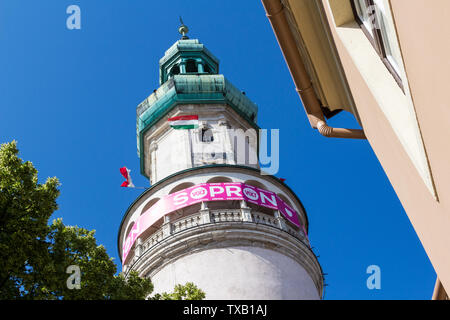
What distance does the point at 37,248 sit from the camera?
1182 centimetres

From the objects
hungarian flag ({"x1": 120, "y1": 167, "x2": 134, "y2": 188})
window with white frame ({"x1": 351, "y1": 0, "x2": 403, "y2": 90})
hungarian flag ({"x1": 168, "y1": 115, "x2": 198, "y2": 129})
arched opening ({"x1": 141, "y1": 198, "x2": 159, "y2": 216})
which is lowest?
window with white frame ({"x1": 351, "y1": 0, "x2": 403, "y2": 90})

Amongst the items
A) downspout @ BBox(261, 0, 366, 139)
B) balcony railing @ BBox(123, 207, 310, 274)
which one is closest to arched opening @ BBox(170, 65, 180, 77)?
balcony railing @ BBox(123, 207, 310, 274)

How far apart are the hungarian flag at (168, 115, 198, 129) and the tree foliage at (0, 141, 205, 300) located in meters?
20.1

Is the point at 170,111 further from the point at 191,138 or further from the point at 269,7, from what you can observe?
the point at 269,7

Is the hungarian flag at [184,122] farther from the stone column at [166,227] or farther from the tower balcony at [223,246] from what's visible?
the stone column at [166,227]

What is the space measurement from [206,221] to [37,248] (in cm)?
1412

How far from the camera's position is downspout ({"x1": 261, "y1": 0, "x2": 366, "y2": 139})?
35.2 ft

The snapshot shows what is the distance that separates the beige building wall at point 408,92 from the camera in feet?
13.6

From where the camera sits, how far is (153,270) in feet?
83.0

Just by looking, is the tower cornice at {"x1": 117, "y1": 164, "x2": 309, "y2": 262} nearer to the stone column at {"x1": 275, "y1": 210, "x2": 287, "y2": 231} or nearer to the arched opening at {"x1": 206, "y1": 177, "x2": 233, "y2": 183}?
the arched opening at {"x1": 206, "y1": 177, "x2": 233, "y2": 183}

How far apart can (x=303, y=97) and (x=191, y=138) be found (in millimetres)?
21632

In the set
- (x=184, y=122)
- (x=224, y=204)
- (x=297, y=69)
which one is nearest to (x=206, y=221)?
(x=224, y=204)

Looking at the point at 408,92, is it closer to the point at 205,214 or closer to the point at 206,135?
the point at 205,214
